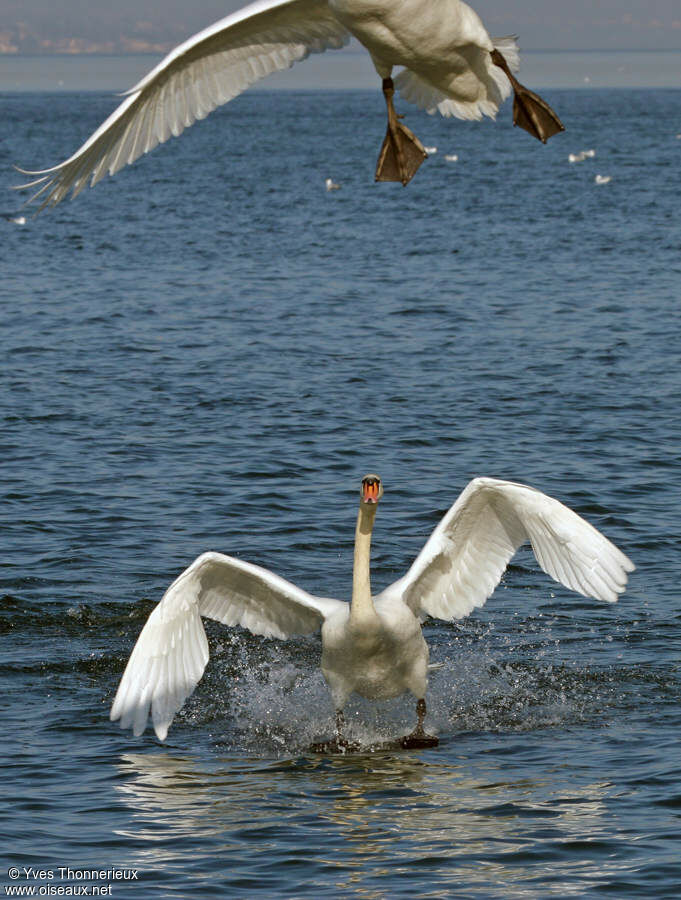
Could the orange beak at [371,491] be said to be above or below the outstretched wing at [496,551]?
above

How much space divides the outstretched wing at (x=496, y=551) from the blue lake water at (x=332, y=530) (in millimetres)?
871

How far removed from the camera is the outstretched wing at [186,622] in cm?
931

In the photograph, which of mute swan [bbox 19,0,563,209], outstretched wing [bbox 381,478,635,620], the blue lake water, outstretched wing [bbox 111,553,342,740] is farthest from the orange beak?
mute swan [bbox 19,0,563,209]

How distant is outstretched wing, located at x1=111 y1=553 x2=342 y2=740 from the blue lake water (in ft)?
1.42

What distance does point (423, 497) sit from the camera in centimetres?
1493

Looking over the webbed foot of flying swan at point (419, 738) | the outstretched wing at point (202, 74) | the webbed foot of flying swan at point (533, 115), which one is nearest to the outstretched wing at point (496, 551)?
the webbed foot of flying swan at point (419, 738)

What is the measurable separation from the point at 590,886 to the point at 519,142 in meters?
68.0

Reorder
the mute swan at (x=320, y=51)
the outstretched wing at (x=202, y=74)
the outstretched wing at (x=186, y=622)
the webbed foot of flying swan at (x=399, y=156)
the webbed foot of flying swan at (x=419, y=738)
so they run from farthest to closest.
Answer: the webbed foot of flying swan at (x=399, y=156), the webbed foot of flying swan at (x=419, y=738), the outstretched wing at (x=186, y=622), the outstretched wing at (x=202, y=74), the mute swan at (x=320, y=51)

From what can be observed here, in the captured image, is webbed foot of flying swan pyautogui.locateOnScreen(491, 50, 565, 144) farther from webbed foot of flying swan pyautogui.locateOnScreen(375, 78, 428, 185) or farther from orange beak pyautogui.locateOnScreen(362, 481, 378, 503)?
orange beak pyautogui.locateOnScreen(362, 481, 378, 503)

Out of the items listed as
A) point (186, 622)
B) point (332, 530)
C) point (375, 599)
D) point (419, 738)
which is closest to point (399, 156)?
point (375, 599)

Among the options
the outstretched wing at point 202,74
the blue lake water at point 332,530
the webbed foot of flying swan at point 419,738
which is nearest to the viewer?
the blue lake water at point 332,530

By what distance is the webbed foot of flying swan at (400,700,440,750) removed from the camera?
32.8ft

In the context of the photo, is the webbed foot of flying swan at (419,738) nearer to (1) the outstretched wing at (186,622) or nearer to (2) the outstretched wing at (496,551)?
(2) the outstretched wing at (496,551)

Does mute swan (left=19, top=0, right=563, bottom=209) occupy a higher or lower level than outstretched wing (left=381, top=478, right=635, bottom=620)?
higher
